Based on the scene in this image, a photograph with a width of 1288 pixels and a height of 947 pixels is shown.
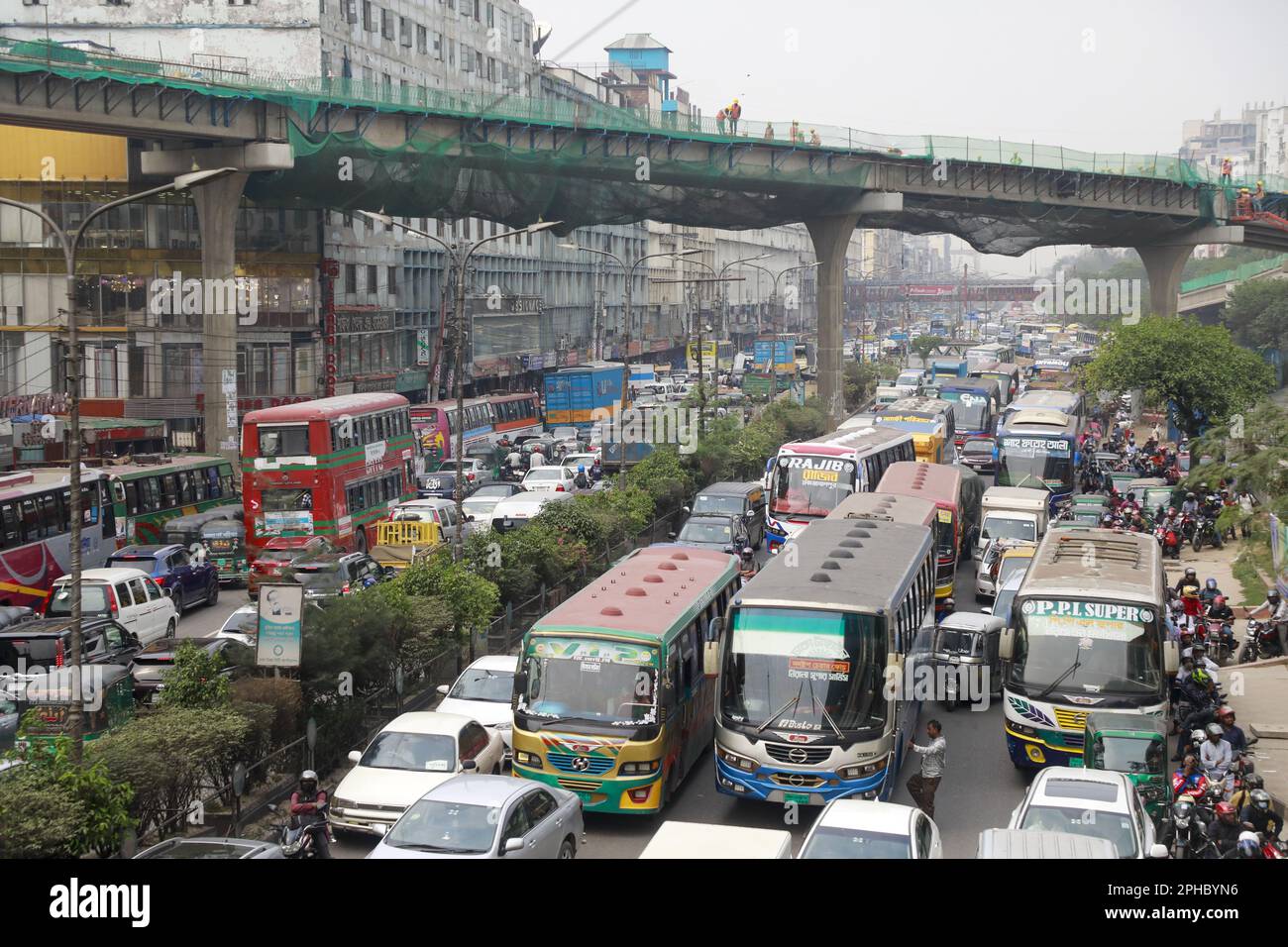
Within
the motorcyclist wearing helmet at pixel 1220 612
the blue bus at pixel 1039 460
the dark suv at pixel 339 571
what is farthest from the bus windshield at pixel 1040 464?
the dark suv at pixel 339 571

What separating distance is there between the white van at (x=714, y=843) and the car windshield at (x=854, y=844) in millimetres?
302

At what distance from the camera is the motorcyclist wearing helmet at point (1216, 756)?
51.5 ft

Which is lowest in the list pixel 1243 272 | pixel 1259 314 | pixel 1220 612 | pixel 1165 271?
pixel 1220 612

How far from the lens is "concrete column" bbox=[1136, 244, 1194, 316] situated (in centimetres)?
7162

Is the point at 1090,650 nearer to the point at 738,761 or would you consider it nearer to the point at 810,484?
the point at 738,761

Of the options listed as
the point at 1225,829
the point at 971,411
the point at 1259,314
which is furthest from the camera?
the point at 1259,314

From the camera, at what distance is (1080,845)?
445 inches

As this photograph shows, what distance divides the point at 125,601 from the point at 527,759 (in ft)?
38.6

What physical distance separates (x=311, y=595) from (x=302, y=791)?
5582mm

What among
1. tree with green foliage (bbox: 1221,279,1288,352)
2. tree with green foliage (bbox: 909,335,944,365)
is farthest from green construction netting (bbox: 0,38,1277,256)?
tree with green foliage (bbox: 909,335,944,365)

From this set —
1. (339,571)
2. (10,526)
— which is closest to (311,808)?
(339,571)

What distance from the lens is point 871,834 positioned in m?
11.6

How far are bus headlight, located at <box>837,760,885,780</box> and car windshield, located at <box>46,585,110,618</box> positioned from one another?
532 inches
